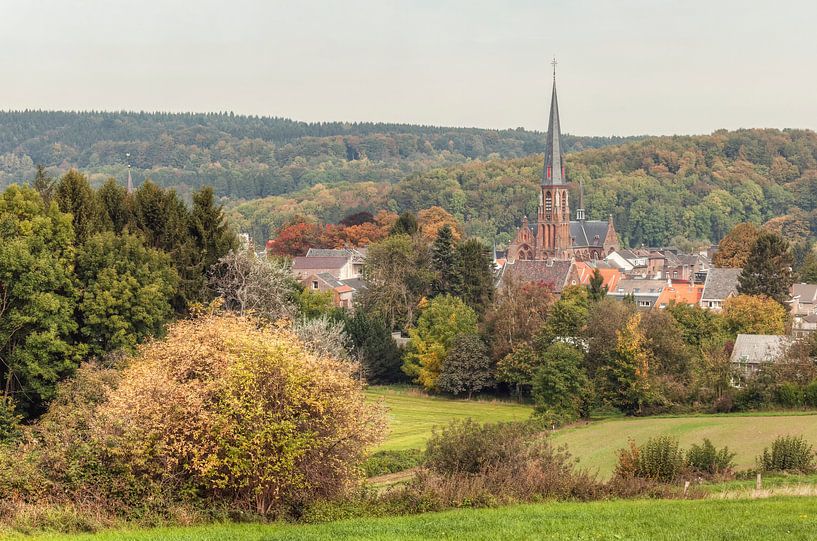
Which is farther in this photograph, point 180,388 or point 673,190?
point 673,190

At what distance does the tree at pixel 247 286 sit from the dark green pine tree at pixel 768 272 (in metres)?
35.5

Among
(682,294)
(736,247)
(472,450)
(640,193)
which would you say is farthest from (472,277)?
(640,193)

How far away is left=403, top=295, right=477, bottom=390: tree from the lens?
56.6 meters

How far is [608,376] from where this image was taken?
155 feet

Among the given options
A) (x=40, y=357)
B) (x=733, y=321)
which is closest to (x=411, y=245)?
(x=733, y=321)

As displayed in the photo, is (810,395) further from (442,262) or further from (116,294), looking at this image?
(116,294)

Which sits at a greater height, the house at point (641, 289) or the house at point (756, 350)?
the house at point (756, 350)

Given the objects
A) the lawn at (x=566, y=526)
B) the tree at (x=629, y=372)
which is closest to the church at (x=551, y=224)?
the tree at (x=629, y=372)

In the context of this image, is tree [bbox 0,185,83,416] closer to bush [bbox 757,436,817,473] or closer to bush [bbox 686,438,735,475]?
bush [bbox 686,438,735,475]

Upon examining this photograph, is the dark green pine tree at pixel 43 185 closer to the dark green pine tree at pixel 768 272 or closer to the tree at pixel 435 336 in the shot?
the tree at pixel 435 336

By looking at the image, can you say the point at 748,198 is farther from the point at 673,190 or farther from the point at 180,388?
the point at 180,388

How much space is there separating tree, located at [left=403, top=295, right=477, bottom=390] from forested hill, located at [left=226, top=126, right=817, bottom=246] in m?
96.1

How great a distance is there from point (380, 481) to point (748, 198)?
15024 centimetres

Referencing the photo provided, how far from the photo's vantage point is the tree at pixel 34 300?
103ft
